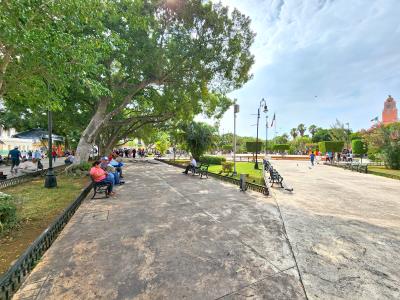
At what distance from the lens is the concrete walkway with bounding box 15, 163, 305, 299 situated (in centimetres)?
289

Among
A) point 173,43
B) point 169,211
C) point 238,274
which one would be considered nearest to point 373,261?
point 238,274

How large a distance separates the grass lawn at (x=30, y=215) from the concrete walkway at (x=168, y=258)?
1.65 ft

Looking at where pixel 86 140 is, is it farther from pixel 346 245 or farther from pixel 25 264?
pixel 346 245

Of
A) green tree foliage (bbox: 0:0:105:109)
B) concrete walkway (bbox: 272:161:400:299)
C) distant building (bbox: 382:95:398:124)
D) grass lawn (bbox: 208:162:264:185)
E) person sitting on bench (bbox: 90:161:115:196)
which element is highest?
distant building (bbox: 382:95:398:124)

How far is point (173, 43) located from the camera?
13.3 m

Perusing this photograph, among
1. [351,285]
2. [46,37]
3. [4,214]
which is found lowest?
[351,285]

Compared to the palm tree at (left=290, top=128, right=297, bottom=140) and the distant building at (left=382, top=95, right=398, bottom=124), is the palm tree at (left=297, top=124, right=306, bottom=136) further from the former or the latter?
the distant building at (left=382, top=95, right=398, bottom=124)

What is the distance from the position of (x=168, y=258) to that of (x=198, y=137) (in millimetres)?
22692

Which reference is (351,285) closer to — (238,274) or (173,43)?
(238,274)

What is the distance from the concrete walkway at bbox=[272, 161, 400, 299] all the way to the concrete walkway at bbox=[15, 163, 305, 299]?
1.05ft

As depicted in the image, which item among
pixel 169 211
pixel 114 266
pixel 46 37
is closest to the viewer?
pixel 114 266

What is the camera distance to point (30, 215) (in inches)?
225

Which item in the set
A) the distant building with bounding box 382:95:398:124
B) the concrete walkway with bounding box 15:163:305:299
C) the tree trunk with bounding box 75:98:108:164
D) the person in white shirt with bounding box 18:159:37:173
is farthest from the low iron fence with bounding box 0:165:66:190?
the distant building with bounding box 382:95:398:124

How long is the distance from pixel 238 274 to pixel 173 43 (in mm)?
13151
